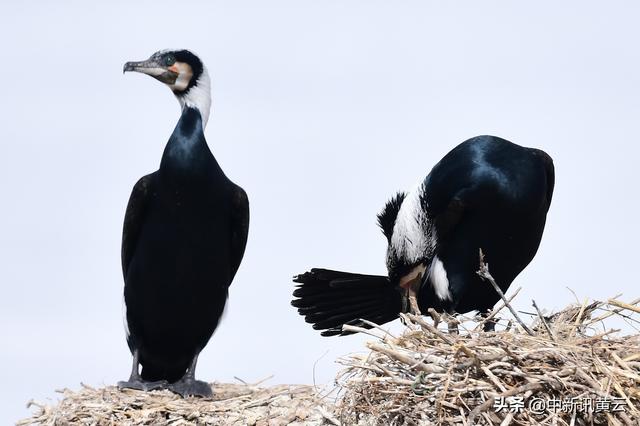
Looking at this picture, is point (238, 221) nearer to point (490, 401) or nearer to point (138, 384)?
point (138, 384)

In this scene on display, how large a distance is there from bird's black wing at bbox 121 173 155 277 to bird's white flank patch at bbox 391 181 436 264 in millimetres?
1585

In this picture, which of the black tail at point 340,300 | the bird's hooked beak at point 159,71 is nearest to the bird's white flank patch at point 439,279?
the black tail at point 340,300

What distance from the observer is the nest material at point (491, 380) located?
15.7 ft

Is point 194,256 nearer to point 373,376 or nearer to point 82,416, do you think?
point 82,416

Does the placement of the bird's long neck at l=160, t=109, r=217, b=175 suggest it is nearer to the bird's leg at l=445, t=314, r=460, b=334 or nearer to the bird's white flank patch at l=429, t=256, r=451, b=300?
the bird's white flank patch at l=429, t=256, r=451, b=300

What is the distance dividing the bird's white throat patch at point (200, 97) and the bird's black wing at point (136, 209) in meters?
0.54

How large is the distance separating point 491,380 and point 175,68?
4123mm

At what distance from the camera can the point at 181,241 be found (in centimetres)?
778

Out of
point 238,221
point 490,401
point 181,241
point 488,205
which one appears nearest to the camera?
point 490,401

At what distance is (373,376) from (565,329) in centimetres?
106

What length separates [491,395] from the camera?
15.8 feet

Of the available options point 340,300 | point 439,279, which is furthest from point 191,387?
point 439,279

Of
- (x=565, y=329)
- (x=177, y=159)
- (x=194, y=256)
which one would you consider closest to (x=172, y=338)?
(x=194, y=256)

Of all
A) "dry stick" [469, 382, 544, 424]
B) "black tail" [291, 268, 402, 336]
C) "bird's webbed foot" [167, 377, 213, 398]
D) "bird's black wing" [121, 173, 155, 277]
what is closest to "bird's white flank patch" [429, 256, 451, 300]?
"black tail" [291, 268, 402, 336]
